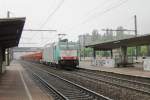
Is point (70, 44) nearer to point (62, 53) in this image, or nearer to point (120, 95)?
point (62, 53)

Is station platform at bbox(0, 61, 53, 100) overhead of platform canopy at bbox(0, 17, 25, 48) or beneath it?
beneath

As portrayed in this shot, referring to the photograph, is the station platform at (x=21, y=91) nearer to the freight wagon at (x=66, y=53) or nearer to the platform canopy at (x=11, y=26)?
the platform canopy at (x=11, y=26)

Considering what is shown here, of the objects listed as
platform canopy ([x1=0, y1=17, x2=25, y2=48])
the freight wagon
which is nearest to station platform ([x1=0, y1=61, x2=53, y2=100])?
platform canopy ([x1=0, y1=17, x2=25, y2=48])

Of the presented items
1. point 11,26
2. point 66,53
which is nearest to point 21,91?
point 11,26

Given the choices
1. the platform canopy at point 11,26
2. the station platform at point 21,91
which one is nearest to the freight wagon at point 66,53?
the station platform at point 21,91

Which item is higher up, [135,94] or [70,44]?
[70,44]

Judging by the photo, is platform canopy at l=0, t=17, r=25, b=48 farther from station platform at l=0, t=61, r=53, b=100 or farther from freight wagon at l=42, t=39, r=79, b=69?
freight wagon at l=42, t=39, r=79, b=69

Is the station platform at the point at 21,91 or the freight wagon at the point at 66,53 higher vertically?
the freight wagon at the point at 66,53

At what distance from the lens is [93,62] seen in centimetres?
4744

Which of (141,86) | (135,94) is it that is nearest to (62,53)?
(141,86)

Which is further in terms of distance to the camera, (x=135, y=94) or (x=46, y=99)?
(x=135, y=94)

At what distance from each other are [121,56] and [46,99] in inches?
1125

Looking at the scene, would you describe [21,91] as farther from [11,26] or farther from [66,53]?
[66,53]

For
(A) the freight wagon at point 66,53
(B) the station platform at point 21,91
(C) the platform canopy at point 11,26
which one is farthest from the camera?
(A) the freight wagon at point 66,53
